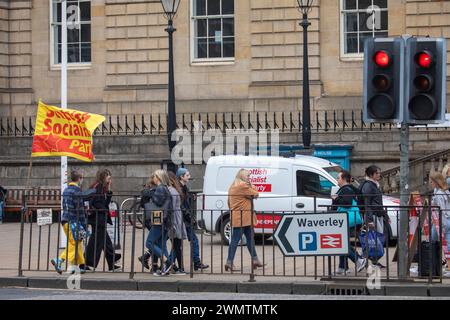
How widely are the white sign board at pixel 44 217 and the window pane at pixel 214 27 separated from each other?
1740 cm

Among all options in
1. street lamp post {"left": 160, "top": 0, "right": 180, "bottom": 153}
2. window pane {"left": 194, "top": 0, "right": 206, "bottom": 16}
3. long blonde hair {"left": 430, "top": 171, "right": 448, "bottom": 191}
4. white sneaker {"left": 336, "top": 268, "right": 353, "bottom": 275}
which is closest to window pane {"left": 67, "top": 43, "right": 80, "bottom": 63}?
window pane {"left": 194, "top": 0, "right": 206, "bottom": 16}

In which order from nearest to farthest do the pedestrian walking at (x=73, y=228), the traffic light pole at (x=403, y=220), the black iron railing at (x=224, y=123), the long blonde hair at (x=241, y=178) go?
the traffic light pole at (x=403, y=220) → the pedestrian walking at (x=73, y=228) → the long blonde hair at (x=241, y=178) → the black iron railing at (x=224, y=123)

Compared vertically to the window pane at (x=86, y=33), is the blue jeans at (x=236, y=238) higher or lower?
lower

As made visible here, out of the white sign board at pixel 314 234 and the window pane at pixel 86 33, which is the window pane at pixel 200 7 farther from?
the white sign board at pixel 314 234

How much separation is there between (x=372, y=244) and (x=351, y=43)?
1766 centimetres

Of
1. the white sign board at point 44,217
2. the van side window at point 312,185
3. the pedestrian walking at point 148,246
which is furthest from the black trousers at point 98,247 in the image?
the van side window at point 312,185

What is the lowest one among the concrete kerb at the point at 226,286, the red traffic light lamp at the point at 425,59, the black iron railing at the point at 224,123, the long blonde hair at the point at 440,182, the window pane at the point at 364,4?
the concrete kerb at the point at 226,286

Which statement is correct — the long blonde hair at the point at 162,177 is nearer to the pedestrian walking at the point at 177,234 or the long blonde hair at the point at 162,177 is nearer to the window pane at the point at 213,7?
the pedestrian walking at the point at 177,234

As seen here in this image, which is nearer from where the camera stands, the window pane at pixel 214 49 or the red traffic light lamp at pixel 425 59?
the red traffic light lamp at pixel 425 59

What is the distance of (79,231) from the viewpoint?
64.1 ft

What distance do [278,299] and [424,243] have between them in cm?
281

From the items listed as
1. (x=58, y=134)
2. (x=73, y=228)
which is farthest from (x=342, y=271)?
(x=58, y=134)

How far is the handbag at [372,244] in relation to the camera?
18.5 metres

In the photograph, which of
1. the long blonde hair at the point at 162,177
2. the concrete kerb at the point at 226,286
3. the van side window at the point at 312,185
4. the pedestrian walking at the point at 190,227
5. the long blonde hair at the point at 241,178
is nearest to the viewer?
the concrete kerb at the point at 226,286
